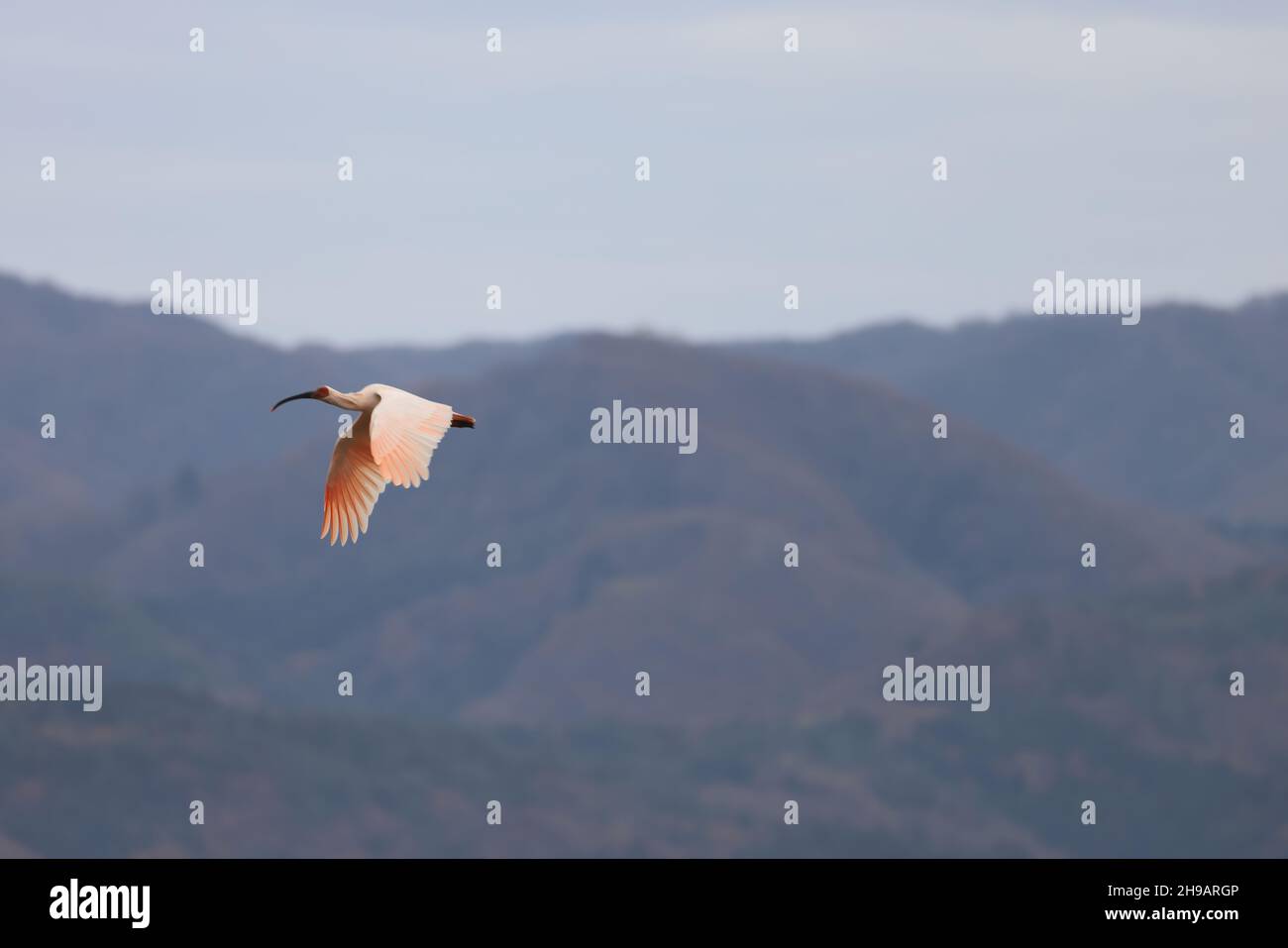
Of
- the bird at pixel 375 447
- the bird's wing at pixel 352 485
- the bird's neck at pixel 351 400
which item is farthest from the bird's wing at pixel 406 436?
the bird's wing at pixel 352 485

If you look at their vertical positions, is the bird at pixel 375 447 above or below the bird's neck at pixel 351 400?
below

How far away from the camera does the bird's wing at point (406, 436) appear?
97.6ft

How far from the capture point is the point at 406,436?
100ft

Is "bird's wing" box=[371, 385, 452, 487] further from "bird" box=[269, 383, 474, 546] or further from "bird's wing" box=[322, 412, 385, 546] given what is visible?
"bird's wing" box=[322, 412, 385, 546]

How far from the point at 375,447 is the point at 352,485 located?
18.0 feet

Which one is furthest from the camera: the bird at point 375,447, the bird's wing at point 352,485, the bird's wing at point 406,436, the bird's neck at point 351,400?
the bird's wing at point 352,485

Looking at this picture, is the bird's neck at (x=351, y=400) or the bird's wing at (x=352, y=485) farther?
the bird's wing at (x=352, y=485)

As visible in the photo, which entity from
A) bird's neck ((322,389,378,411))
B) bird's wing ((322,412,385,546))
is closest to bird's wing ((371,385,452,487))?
bird's neck ((322,389,378,411))

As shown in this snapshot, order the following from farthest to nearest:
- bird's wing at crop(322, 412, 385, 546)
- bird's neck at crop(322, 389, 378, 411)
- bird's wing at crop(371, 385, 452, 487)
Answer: bird's wing at crop(322, 412, 385, 546)
bird's neck at crop(322, 389, 378, 411)
bird's wing at crop(371, 385, 452, 487)

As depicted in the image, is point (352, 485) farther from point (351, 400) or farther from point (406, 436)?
point (406, 436)

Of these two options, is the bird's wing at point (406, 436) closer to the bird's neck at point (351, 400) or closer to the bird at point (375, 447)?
the bird at point (375, 447)

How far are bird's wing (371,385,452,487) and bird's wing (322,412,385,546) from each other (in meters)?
3.13

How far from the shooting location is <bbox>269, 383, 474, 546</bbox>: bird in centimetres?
2995
